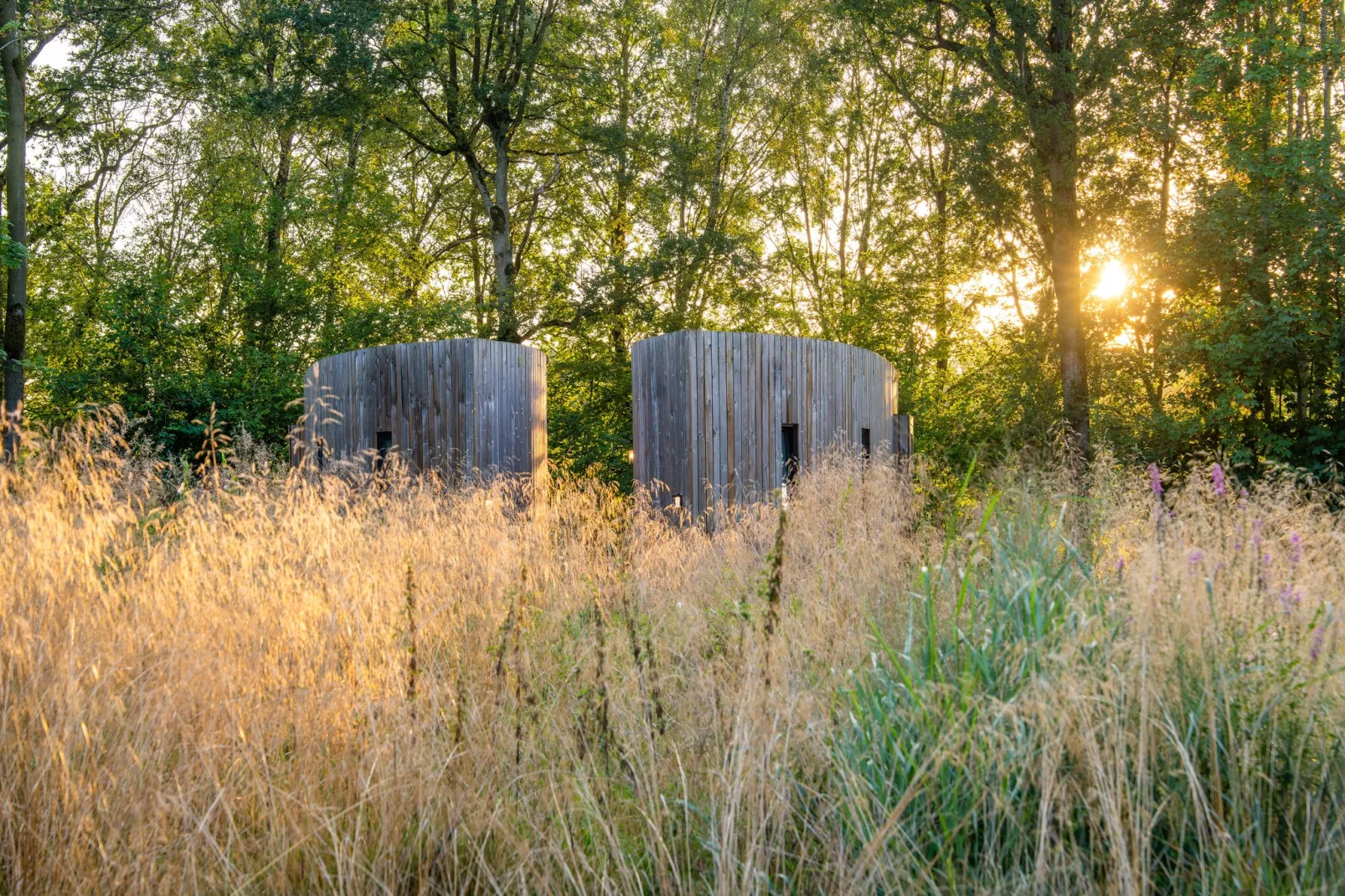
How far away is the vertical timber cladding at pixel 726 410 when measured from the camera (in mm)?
7754

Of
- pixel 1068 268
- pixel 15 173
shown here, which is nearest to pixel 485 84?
pixel 15 173

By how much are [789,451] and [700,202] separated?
7.68 m

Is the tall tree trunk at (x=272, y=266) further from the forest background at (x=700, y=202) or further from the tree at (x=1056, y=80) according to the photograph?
the tree at (x=1056, y=80)

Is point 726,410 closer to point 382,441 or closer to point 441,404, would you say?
point 441,404

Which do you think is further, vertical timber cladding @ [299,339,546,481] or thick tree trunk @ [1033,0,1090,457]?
thick tree trunk @ [1033,0,1090,457]

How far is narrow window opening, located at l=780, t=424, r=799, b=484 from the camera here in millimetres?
8062

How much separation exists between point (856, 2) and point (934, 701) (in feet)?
43.0

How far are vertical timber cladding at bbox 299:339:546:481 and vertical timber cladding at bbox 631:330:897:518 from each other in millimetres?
1484

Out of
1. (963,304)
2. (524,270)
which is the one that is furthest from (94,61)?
(963,304)

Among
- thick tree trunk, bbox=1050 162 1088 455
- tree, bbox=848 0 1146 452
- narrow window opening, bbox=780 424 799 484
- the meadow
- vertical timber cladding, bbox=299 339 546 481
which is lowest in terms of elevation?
the meadow

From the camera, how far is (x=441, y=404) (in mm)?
8711

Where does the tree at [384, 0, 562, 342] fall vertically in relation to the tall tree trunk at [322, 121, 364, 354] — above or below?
above

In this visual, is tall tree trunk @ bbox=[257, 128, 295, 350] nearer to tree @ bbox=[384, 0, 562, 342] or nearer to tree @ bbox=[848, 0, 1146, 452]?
tree @ bbox=[384, 0, 562, 342]

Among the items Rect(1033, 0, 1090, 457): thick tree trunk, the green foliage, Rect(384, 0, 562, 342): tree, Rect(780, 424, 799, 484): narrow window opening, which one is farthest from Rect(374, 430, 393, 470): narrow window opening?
Rect(1033, 0, 1090, 457): thick tree trunk
